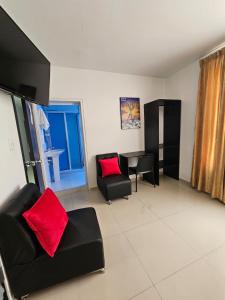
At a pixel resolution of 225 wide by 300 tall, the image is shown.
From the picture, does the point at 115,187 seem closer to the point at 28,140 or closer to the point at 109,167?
the point at 109,167

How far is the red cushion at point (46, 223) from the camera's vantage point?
1191 mm

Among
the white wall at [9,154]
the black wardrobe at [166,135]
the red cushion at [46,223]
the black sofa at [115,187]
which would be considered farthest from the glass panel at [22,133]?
the black wardrobe at [166,135]

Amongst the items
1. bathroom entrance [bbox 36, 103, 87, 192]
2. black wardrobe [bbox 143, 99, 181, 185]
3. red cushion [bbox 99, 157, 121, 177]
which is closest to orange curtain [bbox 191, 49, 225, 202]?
black wardrobe [bbox 143, 99, 181, 185]

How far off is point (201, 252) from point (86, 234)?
130 centimetres

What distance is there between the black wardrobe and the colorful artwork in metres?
0.22

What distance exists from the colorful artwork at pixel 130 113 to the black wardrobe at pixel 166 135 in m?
0.22

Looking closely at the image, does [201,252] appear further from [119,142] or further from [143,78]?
[143,78]

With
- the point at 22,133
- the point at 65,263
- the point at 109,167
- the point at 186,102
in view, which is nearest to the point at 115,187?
the point at 109,167

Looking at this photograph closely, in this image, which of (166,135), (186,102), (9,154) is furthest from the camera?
(166,135)

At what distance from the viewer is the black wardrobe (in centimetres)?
321

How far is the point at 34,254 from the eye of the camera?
3.84 feet

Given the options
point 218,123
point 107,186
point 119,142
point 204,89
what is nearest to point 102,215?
point 107,186

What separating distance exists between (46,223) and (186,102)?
3.30 meters

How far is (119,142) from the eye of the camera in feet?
11.2
